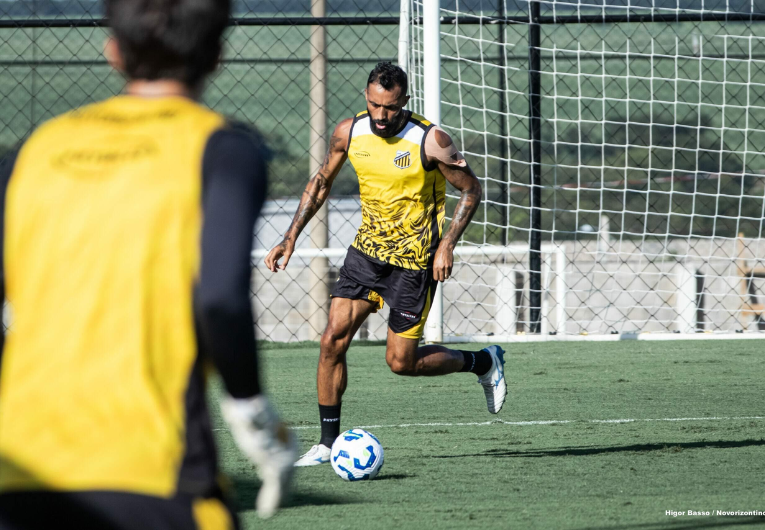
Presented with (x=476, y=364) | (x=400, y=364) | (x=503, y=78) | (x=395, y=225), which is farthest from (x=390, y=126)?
(x=503, y=78)

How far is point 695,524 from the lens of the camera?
3.27 metres

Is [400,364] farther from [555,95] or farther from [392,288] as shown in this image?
[555,95]

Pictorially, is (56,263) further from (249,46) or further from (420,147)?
(249,46)

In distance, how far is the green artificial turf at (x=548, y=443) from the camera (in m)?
3.55

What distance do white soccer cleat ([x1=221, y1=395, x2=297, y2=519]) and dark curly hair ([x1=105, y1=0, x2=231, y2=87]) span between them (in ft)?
1.59

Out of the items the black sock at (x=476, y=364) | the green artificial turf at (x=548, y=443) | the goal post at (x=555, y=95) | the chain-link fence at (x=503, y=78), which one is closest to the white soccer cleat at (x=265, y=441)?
the green artificial turf at (x=548, y=443)

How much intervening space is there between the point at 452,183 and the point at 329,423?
137 cm

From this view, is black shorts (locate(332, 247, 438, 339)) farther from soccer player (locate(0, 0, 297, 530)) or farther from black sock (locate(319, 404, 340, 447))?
soccer player (locate(0, 0, 297, 530))

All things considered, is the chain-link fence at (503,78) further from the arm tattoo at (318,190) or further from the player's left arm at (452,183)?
the arm tattoo at (318,190)

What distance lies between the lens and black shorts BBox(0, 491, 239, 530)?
50.6 inches

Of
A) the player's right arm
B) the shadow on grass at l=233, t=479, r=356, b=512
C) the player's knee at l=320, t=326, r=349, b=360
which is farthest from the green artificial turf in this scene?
the player's right arm

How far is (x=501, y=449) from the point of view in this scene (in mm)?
4840

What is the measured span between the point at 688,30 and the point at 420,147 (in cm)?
593

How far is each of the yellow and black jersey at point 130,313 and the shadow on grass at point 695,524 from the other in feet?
7.34
